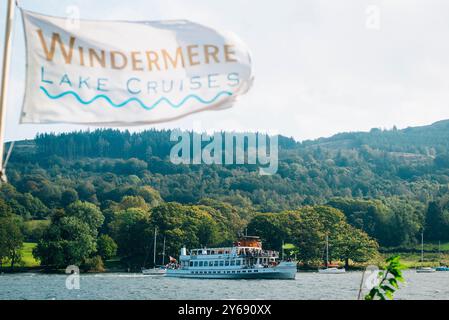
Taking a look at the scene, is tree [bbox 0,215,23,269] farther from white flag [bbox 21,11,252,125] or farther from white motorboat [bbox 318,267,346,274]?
white flag [bbox 21,11,252,125]

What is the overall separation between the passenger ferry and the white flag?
107315mm

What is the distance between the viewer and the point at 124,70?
361 inches

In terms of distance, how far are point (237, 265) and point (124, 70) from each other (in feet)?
386

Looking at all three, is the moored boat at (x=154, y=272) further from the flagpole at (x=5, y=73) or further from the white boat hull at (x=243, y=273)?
the flagpole at (x=5, y=73)

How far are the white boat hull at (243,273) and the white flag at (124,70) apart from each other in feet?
352

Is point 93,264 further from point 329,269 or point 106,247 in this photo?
point 329,269

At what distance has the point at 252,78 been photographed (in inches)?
364

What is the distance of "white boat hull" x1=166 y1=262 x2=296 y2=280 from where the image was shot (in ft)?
376

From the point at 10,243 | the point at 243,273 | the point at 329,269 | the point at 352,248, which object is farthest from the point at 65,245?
the point at 352,248

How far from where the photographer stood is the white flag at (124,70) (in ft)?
29.8

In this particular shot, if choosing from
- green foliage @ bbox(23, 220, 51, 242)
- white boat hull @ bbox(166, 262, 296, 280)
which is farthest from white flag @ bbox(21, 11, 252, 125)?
green foliage @ bbox(23, 220, 51, 242)

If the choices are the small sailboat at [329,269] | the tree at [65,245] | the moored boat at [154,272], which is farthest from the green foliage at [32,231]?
the small sailboat at [329,269]
